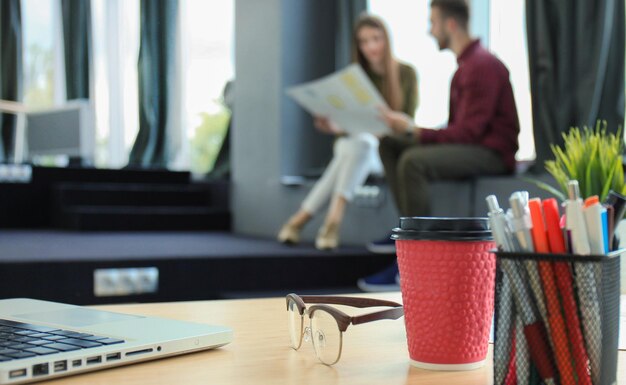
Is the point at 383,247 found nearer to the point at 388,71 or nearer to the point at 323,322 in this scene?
the point at 388,71

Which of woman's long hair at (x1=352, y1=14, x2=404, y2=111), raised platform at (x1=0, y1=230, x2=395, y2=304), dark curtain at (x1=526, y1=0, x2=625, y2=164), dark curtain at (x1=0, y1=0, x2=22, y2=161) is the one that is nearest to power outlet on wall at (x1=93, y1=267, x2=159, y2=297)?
raised platform at (x1=0, y1=230, x2=395, y2=304)

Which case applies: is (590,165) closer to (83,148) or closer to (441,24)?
(441,24)

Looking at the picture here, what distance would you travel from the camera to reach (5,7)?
7.35 meters

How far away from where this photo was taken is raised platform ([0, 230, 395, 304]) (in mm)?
2777

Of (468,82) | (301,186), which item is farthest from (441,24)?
(301,186)

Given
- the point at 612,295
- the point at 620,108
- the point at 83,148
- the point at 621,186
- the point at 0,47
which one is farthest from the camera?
the point at 0,47

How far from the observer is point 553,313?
Result: 0.54 metres

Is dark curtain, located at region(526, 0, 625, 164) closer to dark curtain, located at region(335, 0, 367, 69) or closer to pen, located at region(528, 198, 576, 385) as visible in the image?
dark curtain, located at region(335, 0, 367, 69)

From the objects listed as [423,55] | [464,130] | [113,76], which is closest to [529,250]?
[464,130]

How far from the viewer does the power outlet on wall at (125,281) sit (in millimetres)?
2881

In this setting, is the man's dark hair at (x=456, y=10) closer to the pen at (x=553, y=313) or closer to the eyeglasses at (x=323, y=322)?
the eyeglasses at (x=323, y=322)

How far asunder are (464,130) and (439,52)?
1.23 metres

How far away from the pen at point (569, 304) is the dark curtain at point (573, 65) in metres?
2.49

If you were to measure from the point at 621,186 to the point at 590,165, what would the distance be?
1.2 inches
